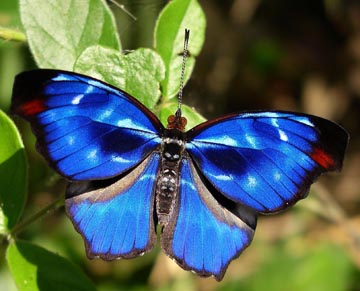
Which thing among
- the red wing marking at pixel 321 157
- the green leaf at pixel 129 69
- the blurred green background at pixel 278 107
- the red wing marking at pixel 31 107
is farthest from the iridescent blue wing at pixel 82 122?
the blurred green background at pixel 278 107

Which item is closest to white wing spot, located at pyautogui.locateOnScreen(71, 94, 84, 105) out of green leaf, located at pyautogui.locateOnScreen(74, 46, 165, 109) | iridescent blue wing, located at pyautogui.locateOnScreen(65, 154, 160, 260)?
green leaf, located at pyautogui.locateOnScreen(74, 46, 165, 109)

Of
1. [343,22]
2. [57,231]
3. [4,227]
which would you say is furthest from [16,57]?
[343,22]

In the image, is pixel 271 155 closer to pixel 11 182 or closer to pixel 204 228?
pixel 204 228

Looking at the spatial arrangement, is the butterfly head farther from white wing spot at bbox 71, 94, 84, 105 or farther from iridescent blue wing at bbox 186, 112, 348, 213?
white wing spot at bbox 71, 94, 84, 105

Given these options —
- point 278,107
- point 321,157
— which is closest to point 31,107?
point 321,157

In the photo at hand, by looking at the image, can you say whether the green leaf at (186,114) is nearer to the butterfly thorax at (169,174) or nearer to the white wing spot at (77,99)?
the butterfly thorax at (169,174)

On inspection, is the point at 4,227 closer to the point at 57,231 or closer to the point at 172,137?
the point at 172,137
